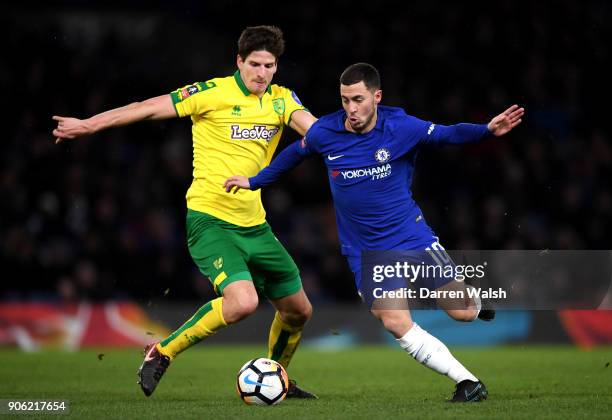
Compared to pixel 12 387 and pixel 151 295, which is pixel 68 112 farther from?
pixel 12 387

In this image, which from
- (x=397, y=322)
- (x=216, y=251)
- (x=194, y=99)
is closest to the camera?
(x=397, y=322)

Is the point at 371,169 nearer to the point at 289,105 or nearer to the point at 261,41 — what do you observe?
the point at 289,105

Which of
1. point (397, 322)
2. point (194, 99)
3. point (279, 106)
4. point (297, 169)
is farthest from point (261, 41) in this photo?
point (297, 169)

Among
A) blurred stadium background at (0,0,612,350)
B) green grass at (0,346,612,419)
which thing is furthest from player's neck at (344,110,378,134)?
blurred stadium background at (0,0,612,350)

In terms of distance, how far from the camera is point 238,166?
718 centimetres

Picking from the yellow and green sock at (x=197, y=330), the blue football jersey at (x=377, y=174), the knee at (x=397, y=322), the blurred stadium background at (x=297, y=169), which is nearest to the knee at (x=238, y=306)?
the yellow and green sock at (x=197, y=330)

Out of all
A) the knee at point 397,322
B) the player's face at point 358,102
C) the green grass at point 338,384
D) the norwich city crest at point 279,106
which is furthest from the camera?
the norwich city crest at point 279,106

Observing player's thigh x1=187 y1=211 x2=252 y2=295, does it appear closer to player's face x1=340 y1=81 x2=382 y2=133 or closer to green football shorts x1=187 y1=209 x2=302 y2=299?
green football shorts x1=187 y1=209 x2=302 y2=299

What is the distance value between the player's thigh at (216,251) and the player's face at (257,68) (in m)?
0.97

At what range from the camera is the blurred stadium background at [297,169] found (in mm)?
13039

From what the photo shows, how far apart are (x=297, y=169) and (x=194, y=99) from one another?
7.79 meters

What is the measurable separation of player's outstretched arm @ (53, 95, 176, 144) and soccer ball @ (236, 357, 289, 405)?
179 cm

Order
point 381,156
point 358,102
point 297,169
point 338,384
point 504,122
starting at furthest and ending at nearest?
point 297,169
point 338,384
point 381,156
point 358,102
point 504,122

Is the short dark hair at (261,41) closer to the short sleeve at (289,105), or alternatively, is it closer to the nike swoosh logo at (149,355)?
the short sleeve at (289,105)
